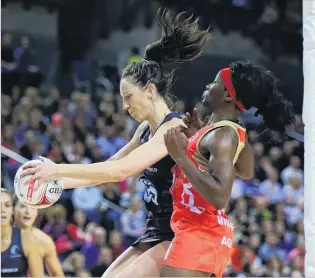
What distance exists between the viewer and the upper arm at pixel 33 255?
475cm

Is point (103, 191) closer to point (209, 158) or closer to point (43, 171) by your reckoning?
point (43, 171)

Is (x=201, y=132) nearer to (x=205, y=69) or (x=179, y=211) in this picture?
(x=179, y=211)

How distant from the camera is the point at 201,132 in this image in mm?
2896

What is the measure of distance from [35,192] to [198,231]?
77cm

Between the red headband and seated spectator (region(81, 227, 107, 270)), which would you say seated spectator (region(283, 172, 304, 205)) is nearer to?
seated spectator (region(81, 227, 107, 270))

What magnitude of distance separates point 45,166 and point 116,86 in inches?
250

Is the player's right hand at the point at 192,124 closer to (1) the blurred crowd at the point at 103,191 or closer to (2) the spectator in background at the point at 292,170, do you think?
(1) the blurred crowd at the point at 103,191

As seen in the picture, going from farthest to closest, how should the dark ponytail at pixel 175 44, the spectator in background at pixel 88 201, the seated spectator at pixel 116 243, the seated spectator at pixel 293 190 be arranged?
1. the seated spectator at pixel 293 190
2. the spectator in background at pixel 88 201
3. the seated spectator at pixel 116 243
4. the dark ponytail at pixel 175 44

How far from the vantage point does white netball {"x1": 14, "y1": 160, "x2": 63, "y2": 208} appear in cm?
309

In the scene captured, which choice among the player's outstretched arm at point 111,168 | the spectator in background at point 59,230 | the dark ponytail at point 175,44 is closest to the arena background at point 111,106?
the spectator in background at point 59,230

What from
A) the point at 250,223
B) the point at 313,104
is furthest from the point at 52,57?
the point at 313,104

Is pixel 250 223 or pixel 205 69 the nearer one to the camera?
pixel 250 223

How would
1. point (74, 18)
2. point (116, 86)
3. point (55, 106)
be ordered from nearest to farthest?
point (55, 106) → point (116, 86) → point (74, 18)

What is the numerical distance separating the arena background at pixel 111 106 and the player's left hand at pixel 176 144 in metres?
2.67
